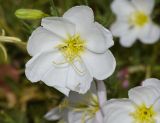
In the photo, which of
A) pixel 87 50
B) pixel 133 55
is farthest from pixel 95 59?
pixel 133 55

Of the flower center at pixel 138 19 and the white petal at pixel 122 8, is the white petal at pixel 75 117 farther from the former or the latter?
the flower center at pixel 138 19

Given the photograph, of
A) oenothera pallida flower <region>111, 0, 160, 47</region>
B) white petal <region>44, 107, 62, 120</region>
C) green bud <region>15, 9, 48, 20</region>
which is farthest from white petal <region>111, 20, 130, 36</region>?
green bud <region>15, 9, 48, 20</region>

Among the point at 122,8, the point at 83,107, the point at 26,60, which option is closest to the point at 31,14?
the point at 83,107

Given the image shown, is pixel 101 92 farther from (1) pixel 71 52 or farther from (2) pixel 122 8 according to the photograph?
(2) pixel 122 8

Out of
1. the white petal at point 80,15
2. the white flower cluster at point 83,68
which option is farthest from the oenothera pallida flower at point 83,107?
the white petal at point 80,15

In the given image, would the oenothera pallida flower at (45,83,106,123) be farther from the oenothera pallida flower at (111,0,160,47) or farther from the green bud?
the oenothera pallida flower at (111,0,160,47)

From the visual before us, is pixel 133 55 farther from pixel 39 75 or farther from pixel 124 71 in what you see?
pixel 39 75

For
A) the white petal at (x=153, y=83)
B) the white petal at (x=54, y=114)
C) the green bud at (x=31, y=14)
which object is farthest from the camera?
the white petal at (x=54, y=114)
